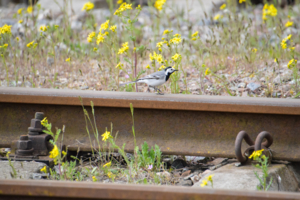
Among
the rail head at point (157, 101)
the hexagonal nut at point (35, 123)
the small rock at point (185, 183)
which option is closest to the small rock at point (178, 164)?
the small rock at point (185, 183)

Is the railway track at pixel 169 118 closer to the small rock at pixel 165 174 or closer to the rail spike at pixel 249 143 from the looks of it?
the rail spike at pixel 249 143

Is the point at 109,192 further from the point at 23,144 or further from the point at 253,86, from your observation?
the point at 253,86

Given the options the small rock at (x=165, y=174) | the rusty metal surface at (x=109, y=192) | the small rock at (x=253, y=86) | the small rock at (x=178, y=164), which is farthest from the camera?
the small rock at (x=253, y=86)

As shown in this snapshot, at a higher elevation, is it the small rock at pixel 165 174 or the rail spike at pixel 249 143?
the rail spike at pixel 249 143

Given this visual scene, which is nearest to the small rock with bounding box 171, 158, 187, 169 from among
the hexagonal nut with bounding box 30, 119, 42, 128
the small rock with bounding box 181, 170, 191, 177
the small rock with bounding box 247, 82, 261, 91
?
the small rock with bounding box 181, 170, 191, 177

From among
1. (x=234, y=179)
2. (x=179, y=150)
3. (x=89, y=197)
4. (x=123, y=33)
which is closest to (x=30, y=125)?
(x=179, y=150)

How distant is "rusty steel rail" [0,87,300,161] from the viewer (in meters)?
3.27

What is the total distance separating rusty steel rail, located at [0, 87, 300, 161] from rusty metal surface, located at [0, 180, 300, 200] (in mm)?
1309

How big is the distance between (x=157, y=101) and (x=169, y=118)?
0.23 meters

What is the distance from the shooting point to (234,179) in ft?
9.06

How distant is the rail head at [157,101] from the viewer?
3.23 metres

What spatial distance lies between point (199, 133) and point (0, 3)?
50.1ft

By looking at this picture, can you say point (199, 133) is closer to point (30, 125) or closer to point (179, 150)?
point (179, 150)

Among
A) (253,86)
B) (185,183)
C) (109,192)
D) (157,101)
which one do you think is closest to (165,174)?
(185,183)
